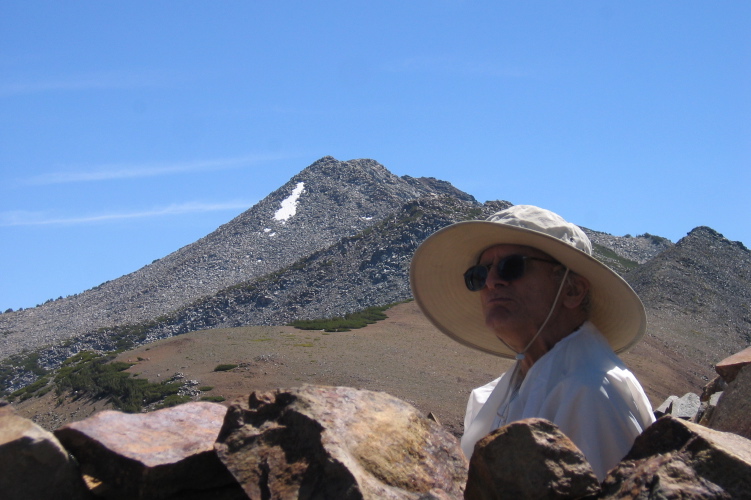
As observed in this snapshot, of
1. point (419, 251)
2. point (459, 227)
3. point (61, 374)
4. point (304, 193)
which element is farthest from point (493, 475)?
point (304, 193)

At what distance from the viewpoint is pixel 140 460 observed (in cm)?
200

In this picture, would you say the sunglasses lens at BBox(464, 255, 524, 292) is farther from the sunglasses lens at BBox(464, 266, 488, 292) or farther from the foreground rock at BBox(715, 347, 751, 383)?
the foreground rock at BBox(715, 347, 751, 383)

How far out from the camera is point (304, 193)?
11100 centimetres

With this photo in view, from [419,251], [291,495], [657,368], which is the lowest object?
[657,368]

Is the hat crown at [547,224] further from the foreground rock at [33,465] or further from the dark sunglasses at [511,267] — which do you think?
the foreground rock at [33,465]

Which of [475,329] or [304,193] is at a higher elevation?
[304,193]

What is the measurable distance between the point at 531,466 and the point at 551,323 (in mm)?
1342

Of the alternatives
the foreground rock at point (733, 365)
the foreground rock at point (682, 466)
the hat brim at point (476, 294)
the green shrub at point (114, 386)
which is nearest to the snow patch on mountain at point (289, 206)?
the green shrub at point (114, 386)

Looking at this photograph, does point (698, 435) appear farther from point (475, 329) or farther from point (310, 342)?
point (310, 342)

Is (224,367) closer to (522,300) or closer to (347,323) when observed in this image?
(347,323)

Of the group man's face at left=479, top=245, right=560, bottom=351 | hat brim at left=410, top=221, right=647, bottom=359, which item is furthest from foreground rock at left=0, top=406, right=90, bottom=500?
hat brim at left=410, top=221, right=647, bottom=359

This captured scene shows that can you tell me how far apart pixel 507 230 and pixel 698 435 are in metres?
1.54

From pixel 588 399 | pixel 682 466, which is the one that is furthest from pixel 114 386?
pixel 682 466

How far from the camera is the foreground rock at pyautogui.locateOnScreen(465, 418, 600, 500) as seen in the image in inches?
68.0
